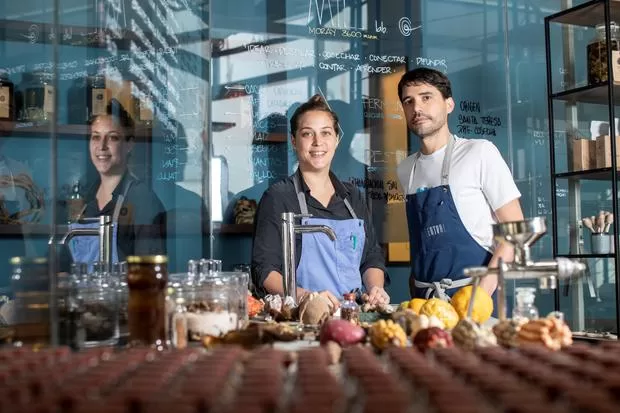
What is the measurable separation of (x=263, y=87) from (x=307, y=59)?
1.22 ft

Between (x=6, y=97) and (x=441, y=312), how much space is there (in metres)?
2.58

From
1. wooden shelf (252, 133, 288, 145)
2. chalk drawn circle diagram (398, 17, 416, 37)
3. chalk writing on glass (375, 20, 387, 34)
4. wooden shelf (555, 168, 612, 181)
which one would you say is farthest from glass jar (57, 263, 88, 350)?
chalk drawn circle diagram (398, 17, 416, 37)

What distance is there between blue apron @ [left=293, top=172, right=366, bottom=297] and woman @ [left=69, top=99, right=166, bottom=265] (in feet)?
2.98

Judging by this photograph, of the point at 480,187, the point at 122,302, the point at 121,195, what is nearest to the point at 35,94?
the point at 121,195

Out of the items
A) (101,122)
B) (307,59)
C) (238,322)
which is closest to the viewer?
(238,322)

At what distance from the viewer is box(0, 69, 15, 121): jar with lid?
395 centimetres

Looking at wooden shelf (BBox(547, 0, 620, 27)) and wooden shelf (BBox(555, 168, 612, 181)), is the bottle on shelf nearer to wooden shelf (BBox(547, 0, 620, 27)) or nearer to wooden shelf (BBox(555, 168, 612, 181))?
wooden shelf (BBox(555, 168, 612, 181))

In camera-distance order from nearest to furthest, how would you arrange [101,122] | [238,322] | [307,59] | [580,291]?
[238,322], [101,122], [580,291], [307,59]

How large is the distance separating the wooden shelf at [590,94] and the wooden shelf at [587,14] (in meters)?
0.40

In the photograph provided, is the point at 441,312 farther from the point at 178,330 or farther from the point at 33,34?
the point at 33,34

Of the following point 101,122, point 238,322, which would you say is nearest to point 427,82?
point 101,122

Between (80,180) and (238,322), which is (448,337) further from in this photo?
(80,180)

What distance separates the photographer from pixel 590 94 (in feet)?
16.1

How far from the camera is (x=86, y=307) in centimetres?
184
